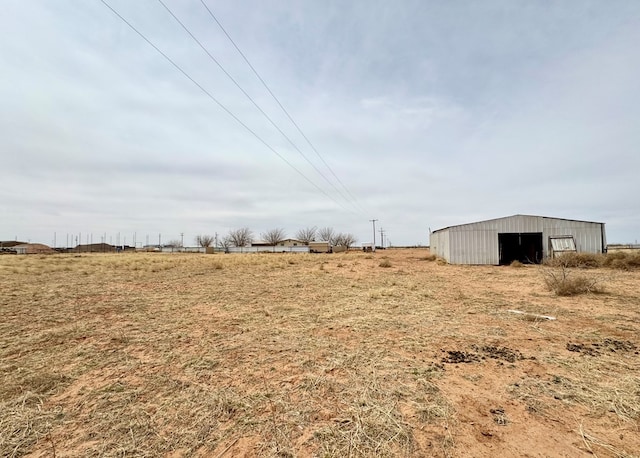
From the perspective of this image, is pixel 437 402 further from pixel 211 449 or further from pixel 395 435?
pixel 211 449

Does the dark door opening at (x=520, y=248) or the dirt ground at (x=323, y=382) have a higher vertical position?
the dark door opening at (x=520, y=248)

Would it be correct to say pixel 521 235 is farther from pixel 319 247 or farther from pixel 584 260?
pixel 319 247

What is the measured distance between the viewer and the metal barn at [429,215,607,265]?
24.1 meters

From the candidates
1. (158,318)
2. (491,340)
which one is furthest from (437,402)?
(158,318)

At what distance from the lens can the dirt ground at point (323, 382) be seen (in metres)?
2.76

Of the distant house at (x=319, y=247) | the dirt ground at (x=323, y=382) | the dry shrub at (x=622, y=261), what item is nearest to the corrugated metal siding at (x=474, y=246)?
the dry shrub at (x=622, y=261)

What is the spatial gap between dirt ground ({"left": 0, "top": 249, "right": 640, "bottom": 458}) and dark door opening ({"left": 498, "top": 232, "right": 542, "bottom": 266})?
21.2m

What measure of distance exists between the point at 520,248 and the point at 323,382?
112 ft

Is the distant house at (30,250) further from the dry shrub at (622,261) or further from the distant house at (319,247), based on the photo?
the dry shrub at (622,261)

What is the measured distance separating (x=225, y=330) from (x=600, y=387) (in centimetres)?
617

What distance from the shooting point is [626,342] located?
211 inches

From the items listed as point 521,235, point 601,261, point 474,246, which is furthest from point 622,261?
point 474,246

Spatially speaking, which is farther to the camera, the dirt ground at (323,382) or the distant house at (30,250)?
the distant house at (30,250)

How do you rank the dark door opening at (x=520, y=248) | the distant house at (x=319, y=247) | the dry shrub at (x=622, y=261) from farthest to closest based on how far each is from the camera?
1. the distant house at (x=319, y=247)
2. the dark door opening at (x=520, y=248)
3. the dry shrub at (x=622, y=261)
